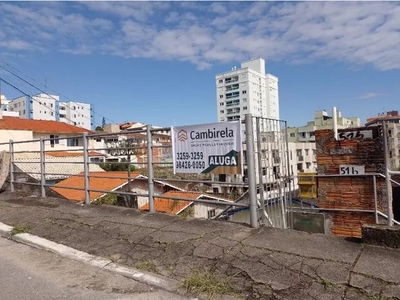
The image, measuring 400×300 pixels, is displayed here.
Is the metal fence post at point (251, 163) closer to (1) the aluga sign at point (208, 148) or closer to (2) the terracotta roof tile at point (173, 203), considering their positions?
(1) the aluga sign at point (208, 148)

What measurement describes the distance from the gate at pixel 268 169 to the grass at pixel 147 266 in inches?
62.6

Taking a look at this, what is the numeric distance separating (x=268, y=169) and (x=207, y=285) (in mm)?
2462

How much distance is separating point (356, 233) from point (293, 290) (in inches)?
189

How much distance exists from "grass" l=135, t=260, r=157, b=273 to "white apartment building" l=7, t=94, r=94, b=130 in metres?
72.9

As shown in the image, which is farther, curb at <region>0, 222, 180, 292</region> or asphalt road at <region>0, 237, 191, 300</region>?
curb at <region>0, 222, 180, 292</region>

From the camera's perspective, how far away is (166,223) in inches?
195

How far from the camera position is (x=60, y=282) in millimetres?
3334

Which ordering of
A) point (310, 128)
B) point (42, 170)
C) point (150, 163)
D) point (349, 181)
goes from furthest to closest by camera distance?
point (310, 128)
point (42, 170)
point (349, 181)
point (150, 163)

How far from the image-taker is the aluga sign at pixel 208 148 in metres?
4.47

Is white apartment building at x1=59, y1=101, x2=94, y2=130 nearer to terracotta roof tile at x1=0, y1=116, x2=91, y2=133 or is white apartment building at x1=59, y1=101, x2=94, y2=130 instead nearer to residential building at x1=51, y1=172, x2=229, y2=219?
terracotta roof tile at x1=0, y1=116, x2=91, y2=133

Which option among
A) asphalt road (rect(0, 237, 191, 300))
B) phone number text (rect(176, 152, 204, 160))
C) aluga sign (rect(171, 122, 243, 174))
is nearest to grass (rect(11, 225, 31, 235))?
asphalt road (rect(0, 237, 191, 300))

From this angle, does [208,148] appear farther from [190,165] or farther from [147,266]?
[147,266]

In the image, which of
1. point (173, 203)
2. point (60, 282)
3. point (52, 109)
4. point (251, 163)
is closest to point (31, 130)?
point (173, 203)

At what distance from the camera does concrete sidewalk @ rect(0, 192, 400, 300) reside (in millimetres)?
2764
